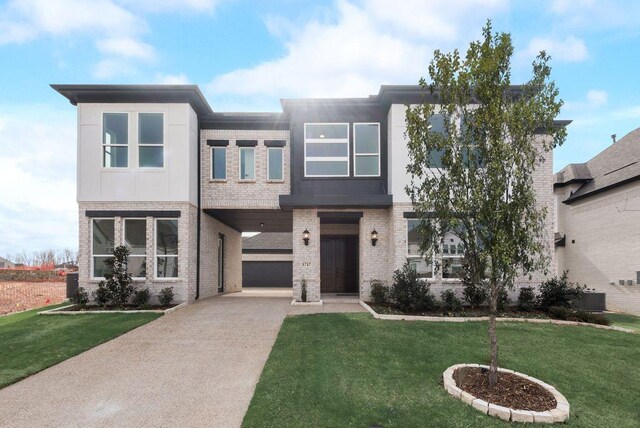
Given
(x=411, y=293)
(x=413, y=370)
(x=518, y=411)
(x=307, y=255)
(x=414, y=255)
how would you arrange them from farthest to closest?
(x=307, y=255), (x=414, y=255), (x=411, y=293), (x=413, y=370), (x=518, y=411)

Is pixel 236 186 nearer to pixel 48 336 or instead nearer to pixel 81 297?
pixel 81 297

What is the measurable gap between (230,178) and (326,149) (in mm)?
3785

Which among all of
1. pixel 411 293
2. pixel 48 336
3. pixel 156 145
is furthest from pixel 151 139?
pixel 411 293

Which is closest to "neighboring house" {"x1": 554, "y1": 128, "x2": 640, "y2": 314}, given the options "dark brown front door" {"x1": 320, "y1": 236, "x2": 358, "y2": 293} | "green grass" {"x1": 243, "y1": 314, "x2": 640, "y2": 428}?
"green grass" {"x1": 243, "y1": 314, "x2": 640, "y2": 428}

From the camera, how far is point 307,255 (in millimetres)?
12812

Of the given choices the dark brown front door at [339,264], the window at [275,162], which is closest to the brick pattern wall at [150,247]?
the window at [275,162]

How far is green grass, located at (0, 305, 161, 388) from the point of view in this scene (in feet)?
20.0

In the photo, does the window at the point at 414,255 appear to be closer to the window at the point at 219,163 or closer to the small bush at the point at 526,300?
the small bush at the point at 526,300

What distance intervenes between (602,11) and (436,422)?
9.65 m

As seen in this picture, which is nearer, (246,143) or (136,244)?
(136,244)

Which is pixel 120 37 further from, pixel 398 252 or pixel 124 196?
pixel 398 252

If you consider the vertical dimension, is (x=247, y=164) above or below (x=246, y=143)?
below

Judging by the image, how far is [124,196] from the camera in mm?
12133

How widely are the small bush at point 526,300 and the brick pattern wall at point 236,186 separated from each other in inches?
335
